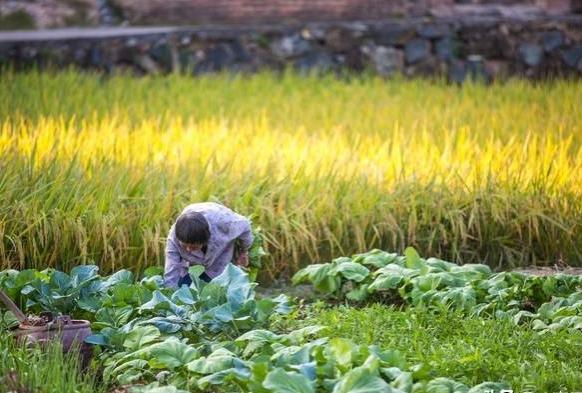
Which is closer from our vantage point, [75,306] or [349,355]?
[349,355]

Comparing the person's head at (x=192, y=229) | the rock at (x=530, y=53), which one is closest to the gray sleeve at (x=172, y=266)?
the person's head at (x=192, y=229)

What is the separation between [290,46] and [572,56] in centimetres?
299

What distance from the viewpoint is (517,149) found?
7.07 m

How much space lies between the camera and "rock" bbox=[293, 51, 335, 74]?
12.5 metres

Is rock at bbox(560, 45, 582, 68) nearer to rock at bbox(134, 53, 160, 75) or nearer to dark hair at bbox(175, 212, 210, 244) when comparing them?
rock at bbox(134, 53, 160, 75)

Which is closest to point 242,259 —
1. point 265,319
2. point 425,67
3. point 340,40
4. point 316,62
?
point 265,319

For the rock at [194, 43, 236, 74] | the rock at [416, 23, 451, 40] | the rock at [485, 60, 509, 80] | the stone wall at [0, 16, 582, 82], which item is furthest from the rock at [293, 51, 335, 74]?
the rock at [485, 60, 509, 80]

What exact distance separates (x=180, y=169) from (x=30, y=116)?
238 centimetres

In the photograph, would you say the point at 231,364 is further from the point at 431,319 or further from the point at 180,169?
the point at 180,169

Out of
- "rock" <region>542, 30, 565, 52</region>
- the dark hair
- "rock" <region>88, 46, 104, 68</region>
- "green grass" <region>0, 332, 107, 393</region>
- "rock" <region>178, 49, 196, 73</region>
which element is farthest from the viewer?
"rock" <region>542, 30, 565, 52</region>

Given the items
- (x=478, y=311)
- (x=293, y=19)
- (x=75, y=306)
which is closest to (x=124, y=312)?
(x=75, y=306)

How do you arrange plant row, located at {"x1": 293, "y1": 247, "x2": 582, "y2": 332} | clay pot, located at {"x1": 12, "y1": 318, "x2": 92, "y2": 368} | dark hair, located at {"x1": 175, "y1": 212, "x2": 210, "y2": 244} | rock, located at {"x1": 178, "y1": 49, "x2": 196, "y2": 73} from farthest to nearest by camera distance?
rock, located at {"x1": 178, "y1": 49, "x2": 196, "y2": 73}, dark hair, located at {"x1": 175, "y1": 212, "x2": 210, "y2": 244}, plant row, located at {"x1": 293, "y1": 247, "x2": 582, "y2": 332}, clay pot, located at {"x1": 12, "y1": 318, "x2": 92, "y2": 368}

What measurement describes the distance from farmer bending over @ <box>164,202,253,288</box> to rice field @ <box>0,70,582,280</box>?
25.0 inches

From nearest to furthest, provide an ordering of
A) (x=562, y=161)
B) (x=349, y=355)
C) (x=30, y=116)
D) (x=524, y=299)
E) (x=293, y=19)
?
(x=349, y=355)
(x=524, y=299)
(x=562, y=161)
(x=30, y=116)
(x=293, y=19)
